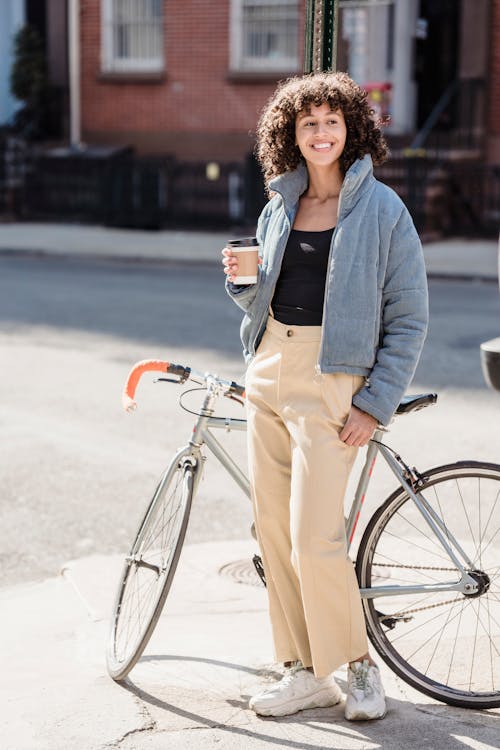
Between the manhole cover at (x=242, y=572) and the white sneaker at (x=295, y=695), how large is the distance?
1.36 m

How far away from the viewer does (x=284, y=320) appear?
12.3ft

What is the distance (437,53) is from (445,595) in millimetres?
18925

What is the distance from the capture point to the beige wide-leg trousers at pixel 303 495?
12.1 feet

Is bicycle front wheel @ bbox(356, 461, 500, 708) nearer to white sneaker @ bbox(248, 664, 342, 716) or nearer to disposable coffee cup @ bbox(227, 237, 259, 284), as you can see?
white sneaker @ bbox(248, 664, 342, 716)

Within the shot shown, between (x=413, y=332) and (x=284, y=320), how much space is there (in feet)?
1.29

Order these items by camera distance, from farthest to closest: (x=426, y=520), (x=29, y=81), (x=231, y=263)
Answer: (x=29, y=81) < (x=426, y=520) < (x=231, y=263)

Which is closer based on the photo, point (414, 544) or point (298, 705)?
point (298, 705)

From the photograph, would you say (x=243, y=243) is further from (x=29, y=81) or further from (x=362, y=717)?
(x=29, y=81)

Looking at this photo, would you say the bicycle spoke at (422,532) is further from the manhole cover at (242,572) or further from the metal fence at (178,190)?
the metal fence at (178,190)

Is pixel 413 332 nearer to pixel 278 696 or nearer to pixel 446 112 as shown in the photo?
pixel 278 696

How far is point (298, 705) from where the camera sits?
3.81m

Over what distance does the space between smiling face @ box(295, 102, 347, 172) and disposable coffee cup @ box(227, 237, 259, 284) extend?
0.32m

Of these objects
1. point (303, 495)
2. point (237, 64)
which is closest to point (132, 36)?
point (237, 64)

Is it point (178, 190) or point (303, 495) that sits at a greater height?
point (303, 495)
